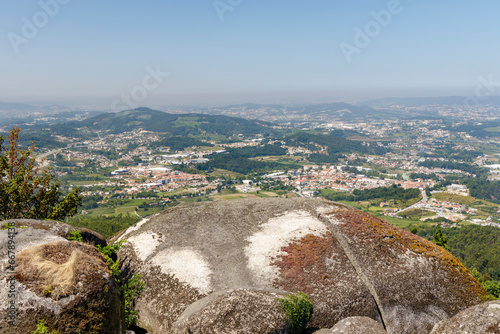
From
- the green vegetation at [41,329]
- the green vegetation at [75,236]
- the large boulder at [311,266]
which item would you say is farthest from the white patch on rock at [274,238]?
the green vegetation at [41,329]

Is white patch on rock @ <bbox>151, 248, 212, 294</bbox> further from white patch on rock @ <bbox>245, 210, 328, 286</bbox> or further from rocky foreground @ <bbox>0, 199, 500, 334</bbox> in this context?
white patch on rock @ <bbox>245, 210, 328, 286</bbox>

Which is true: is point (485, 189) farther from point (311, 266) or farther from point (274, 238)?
point (311, 266)

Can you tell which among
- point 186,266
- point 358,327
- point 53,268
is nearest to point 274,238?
point 186,266

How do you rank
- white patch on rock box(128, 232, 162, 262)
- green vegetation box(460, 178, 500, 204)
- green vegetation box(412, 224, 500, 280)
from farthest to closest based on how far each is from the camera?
green vegetation box(460, 178, 500, 204)
green vegetation box(412, 224, 500, 280)
white patch on rock box(128, 232, 162, 262)

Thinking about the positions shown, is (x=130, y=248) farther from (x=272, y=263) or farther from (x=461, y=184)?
(x=461, y=184)

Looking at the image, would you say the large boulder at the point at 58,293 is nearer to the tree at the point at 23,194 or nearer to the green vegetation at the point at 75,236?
the green vegetation at the point at 75,236

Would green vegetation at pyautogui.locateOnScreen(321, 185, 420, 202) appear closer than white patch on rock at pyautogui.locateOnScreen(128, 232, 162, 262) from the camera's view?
No

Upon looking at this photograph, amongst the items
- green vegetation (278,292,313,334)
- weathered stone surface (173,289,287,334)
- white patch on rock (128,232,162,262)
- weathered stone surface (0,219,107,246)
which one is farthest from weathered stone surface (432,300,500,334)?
weathered stone surface (0,219,107,246)
